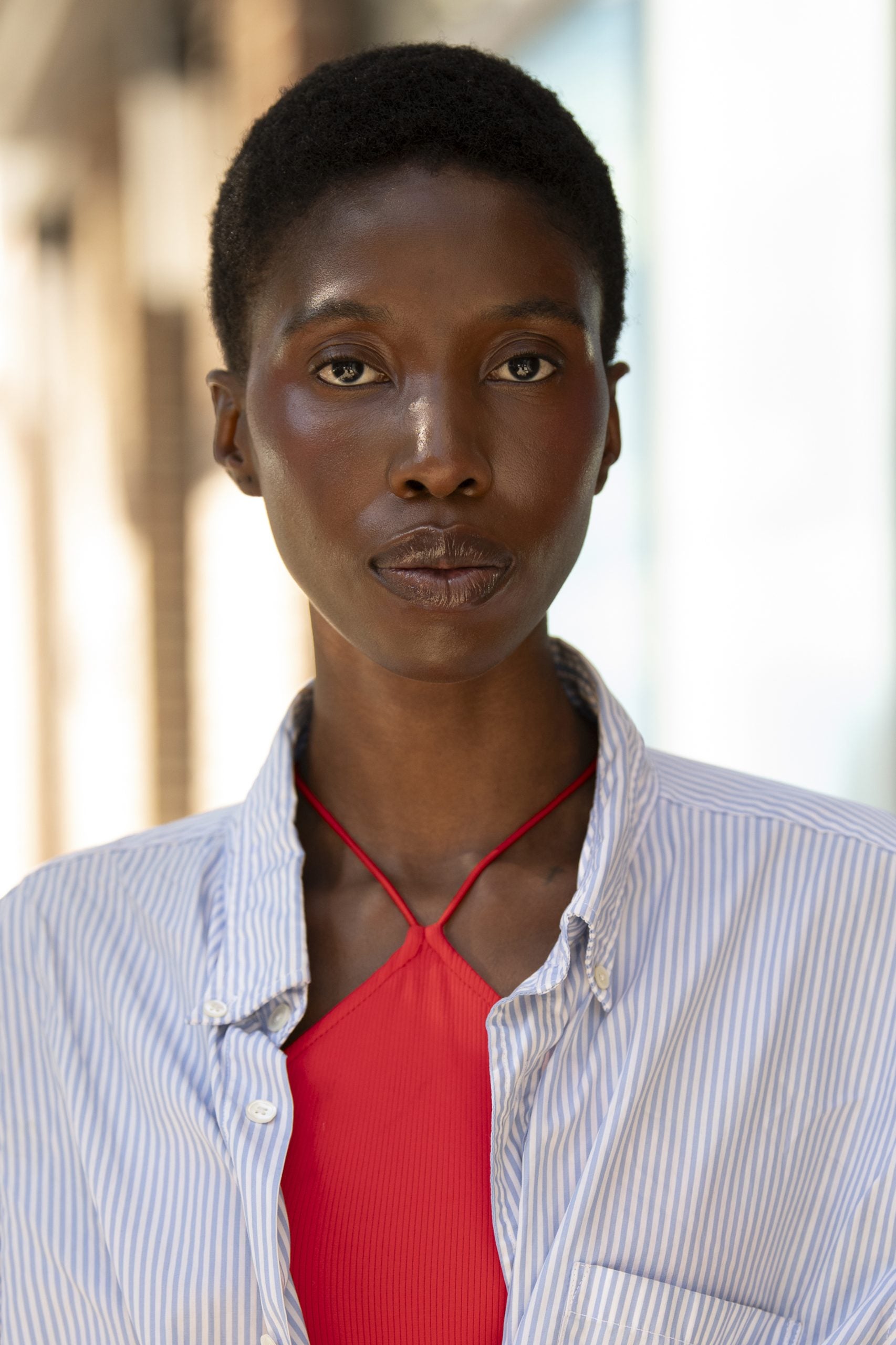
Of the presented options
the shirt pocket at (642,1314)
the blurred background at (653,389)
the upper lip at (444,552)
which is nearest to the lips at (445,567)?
the upper lip at (444,552)

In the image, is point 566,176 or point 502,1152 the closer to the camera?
point 502,1152

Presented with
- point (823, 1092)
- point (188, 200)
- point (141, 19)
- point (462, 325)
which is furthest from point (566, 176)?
point (141, 19)

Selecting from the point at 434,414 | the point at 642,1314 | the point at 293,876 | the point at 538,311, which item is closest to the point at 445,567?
the point at 434,414

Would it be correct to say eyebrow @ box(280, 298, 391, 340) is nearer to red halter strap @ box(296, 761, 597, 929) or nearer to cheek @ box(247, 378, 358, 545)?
cheek @ box(247, 378, 358, 545)

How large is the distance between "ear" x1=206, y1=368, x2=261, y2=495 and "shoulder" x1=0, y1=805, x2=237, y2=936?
1.14 ft

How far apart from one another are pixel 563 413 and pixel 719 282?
1785mm

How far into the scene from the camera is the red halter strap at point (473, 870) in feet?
5.30

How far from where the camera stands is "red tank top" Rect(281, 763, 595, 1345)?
4.63 feet

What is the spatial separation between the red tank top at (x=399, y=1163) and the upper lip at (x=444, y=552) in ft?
1.18

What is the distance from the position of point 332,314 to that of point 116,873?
59 cm

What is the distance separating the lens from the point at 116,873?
168 cm

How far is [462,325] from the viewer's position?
4.78ft

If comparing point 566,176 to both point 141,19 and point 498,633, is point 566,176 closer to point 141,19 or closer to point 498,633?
point 498,633

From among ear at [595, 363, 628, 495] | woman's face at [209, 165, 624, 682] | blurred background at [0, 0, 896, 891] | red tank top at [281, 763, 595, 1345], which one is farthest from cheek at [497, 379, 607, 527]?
blurred background at [0, 0, 896, 891]
